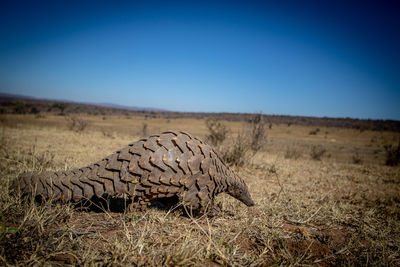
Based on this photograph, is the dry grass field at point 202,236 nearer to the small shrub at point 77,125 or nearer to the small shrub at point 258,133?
the small shrub at point 258,133

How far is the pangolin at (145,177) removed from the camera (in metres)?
2.01

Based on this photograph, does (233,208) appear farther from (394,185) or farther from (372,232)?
(394,185)

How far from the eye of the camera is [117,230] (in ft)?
6.26

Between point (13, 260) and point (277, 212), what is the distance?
8.93 feet

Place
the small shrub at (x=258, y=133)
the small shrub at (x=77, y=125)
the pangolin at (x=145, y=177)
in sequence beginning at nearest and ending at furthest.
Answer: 1. the pangolin at (x=145, y=177)
2. the small shrub at (x=258, y=133)
3. the small shrub at (x=77, y=125)

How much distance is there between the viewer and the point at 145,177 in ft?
6.51

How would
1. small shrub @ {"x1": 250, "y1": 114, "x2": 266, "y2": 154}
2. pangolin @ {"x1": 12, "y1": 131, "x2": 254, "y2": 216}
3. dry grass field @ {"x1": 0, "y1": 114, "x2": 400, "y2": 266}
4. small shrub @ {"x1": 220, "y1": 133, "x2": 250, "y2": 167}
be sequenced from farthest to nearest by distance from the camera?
small shrub @ {"x1": 250, "y1": 114, "x2": 266, "y2": 154}
small shrub @ {"x1": 220, "y1": 133, "x2": 250, "y2": 167}
pangolin @ {"x1": 12, "y1": 131, "x2": 254, "y2": 216}
dry grass field @ {"x1": 0, "y1": 114, "x2": 400, "y2": 266}

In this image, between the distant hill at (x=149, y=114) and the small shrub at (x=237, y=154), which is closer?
the small shrub at (x=237, y=154)

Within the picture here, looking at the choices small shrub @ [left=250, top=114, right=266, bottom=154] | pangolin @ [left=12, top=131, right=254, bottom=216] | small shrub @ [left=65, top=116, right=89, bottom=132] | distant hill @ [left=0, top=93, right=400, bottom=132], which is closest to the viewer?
pangolin @ [left=12, top=131, right=254, bottom=216]

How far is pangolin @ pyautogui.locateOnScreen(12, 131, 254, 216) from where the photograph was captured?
6.60ft

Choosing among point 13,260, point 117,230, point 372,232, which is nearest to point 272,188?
point 372,232

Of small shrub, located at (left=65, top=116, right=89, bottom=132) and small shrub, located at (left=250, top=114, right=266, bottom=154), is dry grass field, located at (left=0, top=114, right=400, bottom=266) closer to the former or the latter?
small shrub, located at (left=250, top=114, right=266, bottom=154)

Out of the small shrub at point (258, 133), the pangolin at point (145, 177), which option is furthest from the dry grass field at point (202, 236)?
the small shrub at point (258, 133)

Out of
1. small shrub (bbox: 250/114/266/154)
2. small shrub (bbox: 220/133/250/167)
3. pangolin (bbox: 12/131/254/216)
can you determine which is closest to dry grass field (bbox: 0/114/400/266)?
pangolin (bbox: 12/131/254/216)
